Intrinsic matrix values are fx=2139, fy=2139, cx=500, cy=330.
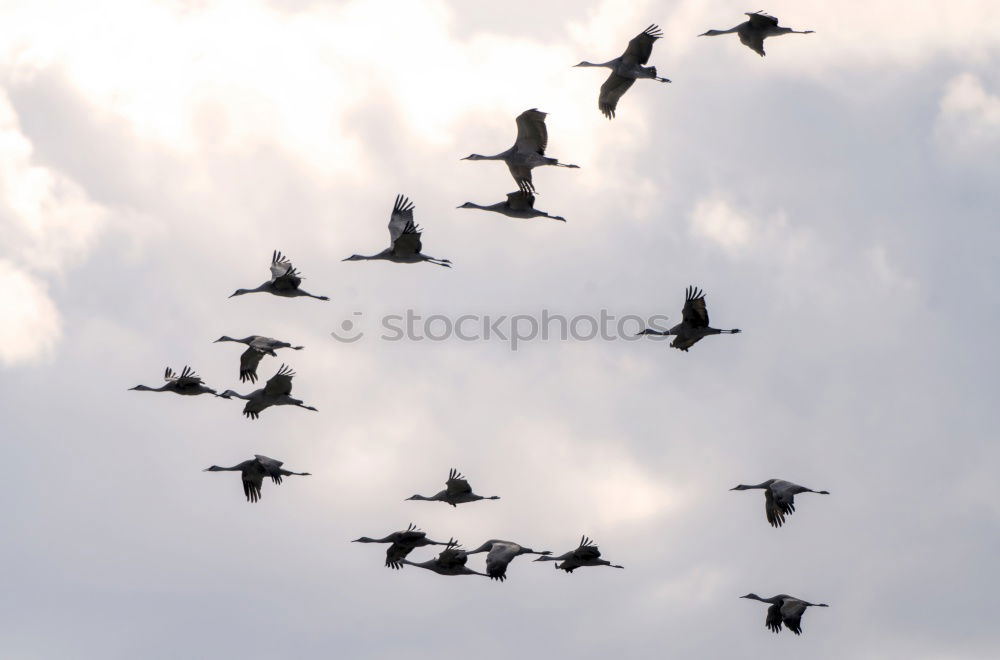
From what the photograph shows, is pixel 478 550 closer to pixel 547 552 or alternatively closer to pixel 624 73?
pixel 547 552

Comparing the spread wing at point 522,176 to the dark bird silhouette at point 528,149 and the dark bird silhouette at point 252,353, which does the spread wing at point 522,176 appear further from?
the dark bird silhouette at point 252,353

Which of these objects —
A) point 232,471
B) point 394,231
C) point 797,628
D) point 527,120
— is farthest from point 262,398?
point 797,628

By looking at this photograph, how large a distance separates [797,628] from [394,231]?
49.2ft

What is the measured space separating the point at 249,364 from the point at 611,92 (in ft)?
43.1

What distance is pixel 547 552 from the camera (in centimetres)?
5725

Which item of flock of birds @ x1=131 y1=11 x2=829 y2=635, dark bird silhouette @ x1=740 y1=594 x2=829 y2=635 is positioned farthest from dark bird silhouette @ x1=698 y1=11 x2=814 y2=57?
dark bird silhouette @ x1=740 y1=594 x2=829 y2=635

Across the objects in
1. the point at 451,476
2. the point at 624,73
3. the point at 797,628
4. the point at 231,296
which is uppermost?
the point at 624,73

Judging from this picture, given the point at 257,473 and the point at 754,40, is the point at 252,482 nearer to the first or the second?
the point at 257,473

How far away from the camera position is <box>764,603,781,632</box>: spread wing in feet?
185

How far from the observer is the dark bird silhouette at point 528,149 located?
55344 millimetres

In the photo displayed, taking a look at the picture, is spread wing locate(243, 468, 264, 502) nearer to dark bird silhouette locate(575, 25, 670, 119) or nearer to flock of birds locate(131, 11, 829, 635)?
flock of birds locate(131, 11, 829, 635)

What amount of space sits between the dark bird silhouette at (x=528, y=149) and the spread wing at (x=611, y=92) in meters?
2.24

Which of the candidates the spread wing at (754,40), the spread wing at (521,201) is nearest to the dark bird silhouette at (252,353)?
the spread wing at (521,201)

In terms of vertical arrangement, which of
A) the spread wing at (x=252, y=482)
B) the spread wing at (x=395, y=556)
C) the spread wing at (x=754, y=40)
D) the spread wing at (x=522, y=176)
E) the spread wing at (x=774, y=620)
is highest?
the spread wing at (x=754, y=40)
